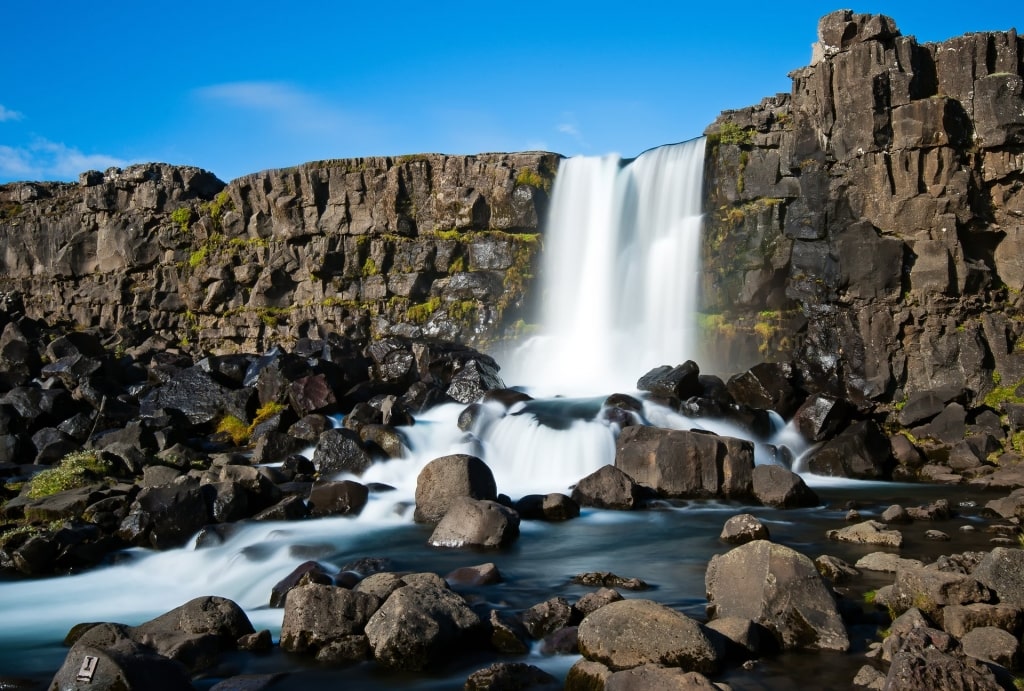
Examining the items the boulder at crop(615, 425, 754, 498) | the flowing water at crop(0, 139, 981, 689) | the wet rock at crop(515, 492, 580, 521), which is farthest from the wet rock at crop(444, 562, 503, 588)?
the boulder at crop(615, 425, 754, 498)

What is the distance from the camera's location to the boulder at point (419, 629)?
880cm

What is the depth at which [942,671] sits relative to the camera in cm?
678

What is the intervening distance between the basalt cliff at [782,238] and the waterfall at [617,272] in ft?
3.02

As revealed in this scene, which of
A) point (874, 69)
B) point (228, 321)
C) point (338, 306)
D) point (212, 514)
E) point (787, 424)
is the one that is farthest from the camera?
point (228, 321)

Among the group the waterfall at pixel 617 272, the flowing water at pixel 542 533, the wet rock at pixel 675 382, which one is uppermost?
the waterfall at pixel 617 272

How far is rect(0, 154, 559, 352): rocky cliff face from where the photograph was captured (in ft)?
118

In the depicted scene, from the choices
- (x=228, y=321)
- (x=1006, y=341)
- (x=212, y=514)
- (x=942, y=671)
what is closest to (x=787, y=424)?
(x=1006, y=341)

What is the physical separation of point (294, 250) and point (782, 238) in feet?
75.5

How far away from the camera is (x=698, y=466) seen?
56.9ft

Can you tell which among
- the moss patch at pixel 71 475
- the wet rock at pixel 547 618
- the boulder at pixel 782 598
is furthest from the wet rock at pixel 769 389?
the moss patch at pixel 71 475

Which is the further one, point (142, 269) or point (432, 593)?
point (142, 269)

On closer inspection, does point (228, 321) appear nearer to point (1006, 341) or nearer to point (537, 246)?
point (537, 246)

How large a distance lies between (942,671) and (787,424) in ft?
54.6

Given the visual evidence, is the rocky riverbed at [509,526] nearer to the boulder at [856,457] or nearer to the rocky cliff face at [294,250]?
the boulder at [856,457]
